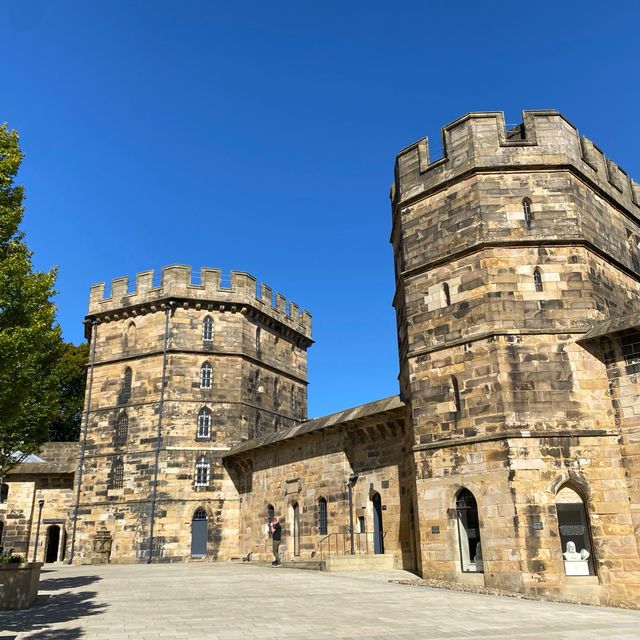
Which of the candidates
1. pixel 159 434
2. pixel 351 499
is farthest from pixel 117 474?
pixel 351 499

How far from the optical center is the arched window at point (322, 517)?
2238 cm

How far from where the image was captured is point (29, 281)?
11734mm

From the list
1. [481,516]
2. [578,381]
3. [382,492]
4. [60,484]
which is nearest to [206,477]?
[60,484]

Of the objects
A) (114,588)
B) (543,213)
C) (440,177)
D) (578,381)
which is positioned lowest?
(114,588)

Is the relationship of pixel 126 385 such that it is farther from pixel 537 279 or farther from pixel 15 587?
pixel 537 279

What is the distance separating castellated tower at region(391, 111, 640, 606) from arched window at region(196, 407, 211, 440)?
13856mm

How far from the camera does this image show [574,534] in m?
13.7

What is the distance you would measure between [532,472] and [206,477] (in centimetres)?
1851

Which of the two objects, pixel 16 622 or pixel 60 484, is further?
pixel 60 484

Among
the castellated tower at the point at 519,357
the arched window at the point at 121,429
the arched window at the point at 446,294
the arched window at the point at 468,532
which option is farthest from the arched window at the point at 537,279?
the arched window at the point at 121,429

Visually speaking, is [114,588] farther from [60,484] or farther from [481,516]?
[60,484]

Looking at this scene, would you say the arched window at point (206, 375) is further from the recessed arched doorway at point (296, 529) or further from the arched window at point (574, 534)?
the arched window at point (574, 534)

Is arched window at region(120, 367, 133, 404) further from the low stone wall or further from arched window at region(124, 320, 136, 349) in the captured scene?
the low stone wall

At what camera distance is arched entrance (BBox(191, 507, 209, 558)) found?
27673 millimetres
